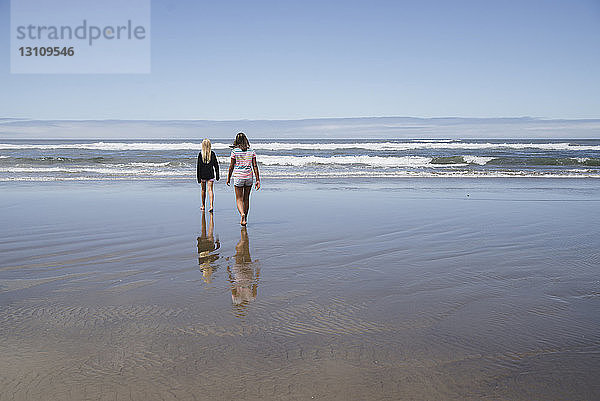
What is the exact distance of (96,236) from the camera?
8.34 m

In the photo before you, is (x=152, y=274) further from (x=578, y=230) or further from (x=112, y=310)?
(x=578, y=230)

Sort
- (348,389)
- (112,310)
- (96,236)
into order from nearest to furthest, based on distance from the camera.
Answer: (348,389)
(112,310)
(96,236)

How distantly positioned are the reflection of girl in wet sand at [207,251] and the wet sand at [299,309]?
3 centimetres

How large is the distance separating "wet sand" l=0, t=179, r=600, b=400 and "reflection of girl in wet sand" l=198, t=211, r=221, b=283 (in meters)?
0.03

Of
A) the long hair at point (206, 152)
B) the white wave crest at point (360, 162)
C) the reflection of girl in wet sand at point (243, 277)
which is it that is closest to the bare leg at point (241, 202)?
the reflection of girl in wet sand at point (243, 277)

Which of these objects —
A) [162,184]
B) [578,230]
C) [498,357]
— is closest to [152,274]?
[498,357]

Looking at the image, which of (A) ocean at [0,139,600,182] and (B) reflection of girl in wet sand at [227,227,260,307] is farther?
(A) ocean at [0,139,600,182]

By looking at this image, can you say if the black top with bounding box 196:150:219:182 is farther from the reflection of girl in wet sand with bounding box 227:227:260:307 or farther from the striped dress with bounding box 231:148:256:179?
the reflection of girl in wet sand with bounding box 227:227:260:307

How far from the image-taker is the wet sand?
11.1 ft

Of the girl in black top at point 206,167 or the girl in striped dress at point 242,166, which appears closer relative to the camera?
the girl in striped dress at point 242,166

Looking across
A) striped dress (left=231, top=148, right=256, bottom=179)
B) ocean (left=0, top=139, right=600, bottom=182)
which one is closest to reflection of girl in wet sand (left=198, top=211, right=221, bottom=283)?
striped dress (left=231, top=148, right=256, bottom=179)

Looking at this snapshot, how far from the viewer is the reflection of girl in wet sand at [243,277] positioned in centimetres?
510

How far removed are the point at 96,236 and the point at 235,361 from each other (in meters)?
5.44

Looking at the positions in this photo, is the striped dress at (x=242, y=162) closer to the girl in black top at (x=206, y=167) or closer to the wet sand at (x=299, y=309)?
the wet sand at (x=299, y=309)
